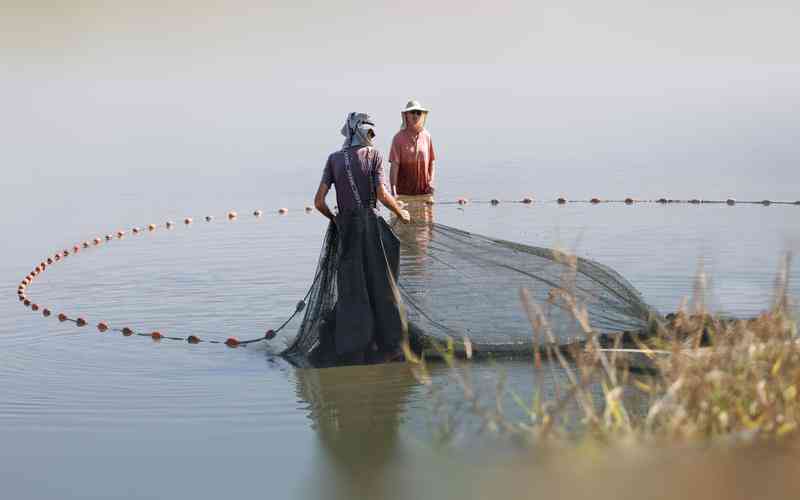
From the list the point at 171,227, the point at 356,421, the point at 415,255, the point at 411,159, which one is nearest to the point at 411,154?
the point at 411,159

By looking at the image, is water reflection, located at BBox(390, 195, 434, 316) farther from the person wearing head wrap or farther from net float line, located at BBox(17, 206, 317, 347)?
net float line, located at BBox(17, 206, 317, 347)

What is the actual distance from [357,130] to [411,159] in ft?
9.62

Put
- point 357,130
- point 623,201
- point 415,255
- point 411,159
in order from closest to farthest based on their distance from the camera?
point 357,130 → point 415,255 → point 411,159 → point 623,201

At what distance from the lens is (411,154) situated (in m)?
11.1

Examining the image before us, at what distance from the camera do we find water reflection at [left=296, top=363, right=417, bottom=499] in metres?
6.14

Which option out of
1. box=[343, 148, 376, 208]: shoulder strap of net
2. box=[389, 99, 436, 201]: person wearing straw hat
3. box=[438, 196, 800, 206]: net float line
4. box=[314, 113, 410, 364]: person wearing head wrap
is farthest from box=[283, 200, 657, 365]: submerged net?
box=[438, 196, 800, 206]: net float line

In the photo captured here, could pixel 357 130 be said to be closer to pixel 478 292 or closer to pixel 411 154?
pixel 478 292

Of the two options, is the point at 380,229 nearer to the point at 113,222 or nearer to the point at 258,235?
the point at 258,235

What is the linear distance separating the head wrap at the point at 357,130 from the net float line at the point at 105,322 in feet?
4.12

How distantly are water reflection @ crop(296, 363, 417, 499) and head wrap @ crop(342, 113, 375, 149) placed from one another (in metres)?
1.51

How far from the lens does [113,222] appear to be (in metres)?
18.0

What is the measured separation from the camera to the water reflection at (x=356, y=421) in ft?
20.1

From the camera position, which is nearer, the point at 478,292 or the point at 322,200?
the point at 322,200

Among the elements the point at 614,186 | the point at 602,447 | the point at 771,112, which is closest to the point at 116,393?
the point at 602,447
